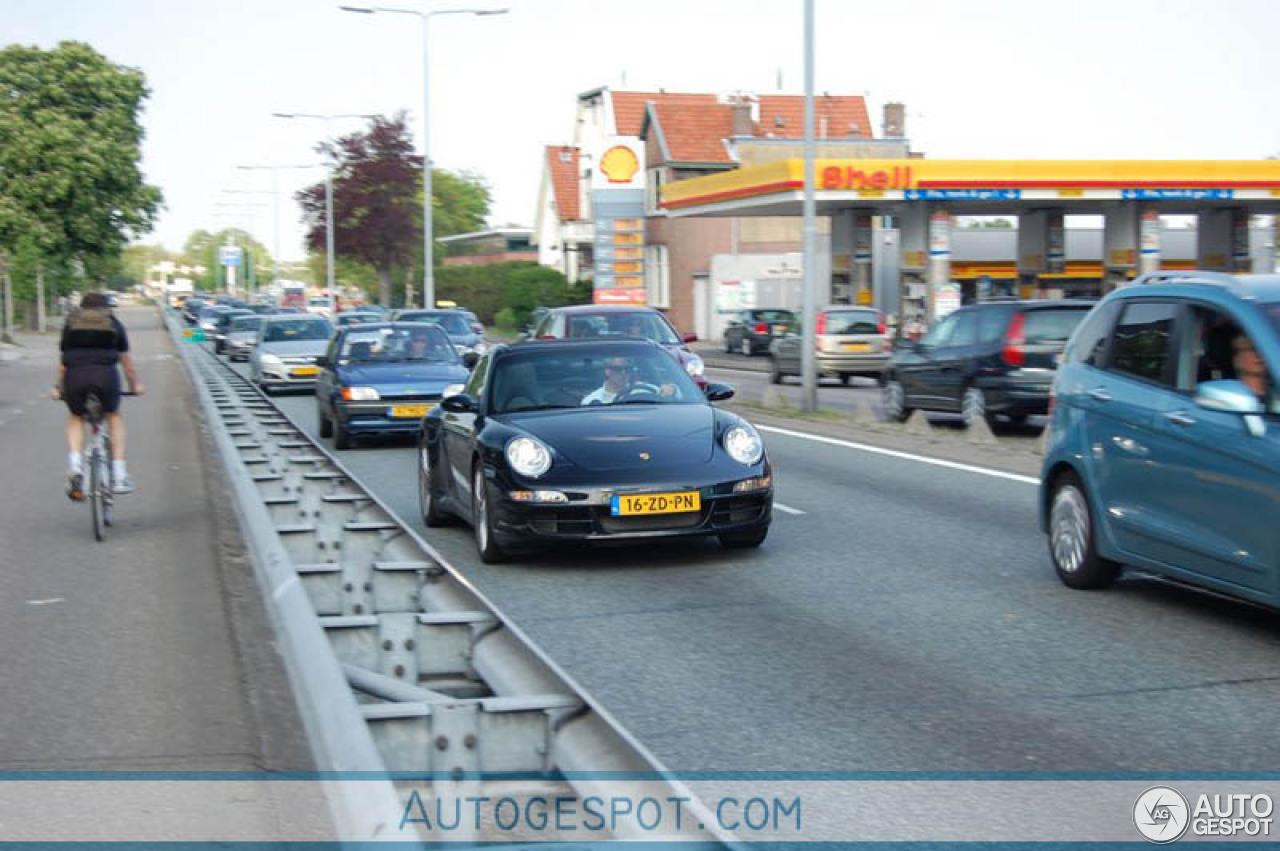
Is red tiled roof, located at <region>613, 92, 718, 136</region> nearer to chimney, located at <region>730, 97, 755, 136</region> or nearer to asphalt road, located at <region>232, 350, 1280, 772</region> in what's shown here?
chimney, located at <region>730, 97, 755, 136</region>

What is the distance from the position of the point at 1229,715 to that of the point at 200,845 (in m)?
3.70

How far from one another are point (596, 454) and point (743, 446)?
3.21 feet

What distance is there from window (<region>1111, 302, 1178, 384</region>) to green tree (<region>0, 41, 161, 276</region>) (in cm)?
6997

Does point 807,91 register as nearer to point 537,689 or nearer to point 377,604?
point 377,604

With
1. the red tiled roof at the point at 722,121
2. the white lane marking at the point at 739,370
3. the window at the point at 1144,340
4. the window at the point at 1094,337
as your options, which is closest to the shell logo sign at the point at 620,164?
the red tiled roof at the point at 722,121

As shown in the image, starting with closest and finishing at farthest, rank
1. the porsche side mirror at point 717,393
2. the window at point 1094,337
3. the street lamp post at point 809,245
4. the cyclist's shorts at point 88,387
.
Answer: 1. the window at point 1094,337
2. the porsche side mirror at point 717,393
3. the cyclist's shorts at point 88,387
4. the street lamp post at point 809,245

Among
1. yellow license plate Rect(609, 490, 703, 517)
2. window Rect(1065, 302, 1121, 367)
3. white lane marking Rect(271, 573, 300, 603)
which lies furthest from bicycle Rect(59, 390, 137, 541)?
window Rect(1065, 302, 1121, 367)

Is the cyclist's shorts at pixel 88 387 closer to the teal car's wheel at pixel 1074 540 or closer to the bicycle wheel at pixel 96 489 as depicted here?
the bicycle wheel at pixel 96 489

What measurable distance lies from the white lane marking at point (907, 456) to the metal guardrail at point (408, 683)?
6989 millimetres

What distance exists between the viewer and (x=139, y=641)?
314 inches

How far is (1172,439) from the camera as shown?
786cm

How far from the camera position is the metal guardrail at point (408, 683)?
428 cm

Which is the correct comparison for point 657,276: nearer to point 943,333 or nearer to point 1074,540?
point 943,333

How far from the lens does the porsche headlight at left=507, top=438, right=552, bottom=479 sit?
1002 cm
